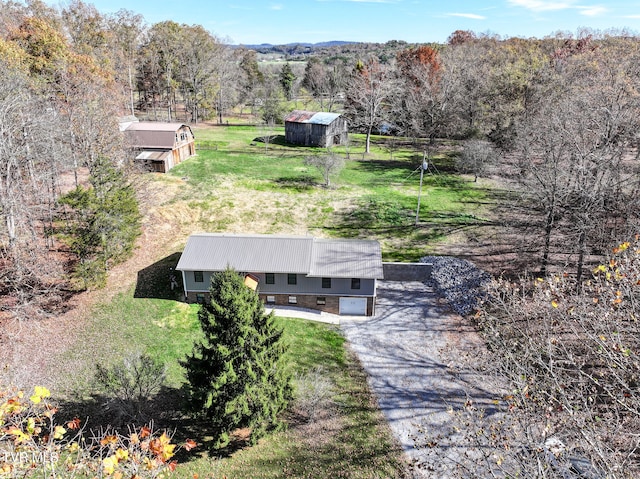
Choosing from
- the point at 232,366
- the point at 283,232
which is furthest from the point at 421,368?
the point at 283,232

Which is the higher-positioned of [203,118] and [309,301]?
[203,118]

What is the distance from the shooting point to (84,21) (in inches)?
2269

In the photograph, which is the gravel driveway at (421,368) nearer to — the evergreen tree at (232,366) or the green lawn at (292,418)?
the green lawn at (292,418)

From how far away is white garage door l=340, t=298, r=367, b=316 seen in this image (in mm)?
27812

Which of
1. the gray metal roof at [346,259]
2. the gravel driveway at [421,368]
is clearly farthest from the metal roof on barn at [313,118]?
the gravel driveway at [421,368]

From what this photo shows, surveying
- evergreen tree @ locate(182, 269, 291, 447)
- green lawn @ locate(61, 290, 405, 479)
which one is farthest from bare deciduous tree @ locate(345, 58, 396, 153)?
evergreen tree @ locate(182, 269, 291, 447)

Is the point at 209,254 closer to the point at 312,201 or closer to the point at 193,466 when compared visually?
the point at 193,466

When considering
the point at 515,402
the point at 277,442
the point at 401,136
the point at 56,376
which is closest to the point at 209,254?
the point at 56,376

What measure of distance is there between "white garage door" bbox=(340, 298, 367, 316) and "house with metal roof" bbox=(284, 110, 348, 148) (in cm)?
3508

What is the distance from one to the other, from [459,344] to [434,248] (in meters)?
10.7

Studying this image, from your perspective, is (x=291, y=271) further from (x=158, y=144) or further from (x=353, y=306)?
(x=158, y=144)

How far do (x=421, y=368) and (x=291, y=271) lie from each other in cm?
925

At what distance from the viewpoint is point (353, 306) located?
92.0ft

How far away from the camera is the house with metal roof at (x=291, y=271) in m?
27.1
